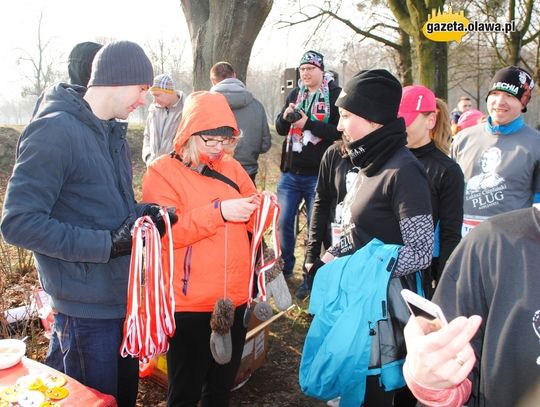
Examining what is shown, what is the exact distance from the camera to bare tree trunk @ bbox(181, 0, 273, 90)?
19.3ft

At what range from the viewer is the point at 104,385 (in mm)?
1939

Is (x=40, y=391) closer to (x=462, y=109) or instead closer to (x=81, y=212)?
(x=81, y=212)

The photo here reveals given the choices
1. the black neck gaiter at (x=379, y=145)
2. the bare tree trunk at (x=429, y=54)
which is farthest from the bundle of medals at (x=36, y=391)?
the bare tree trunk at (x=429, y=54)

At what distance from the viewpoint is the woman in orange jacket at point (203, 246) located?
212 centimetres

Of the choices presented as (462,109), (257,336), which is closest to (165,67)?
(462,109)

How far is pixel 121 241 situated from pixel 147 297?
29 cm

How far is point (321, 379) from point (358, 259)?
55 cm

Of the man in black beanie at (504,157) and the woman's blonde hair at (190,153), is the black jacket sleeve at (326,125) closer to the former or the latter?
the man in black beanie at (504,157)

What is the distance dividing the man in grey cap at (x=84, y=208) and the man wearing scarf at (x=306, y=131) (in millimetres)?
2584

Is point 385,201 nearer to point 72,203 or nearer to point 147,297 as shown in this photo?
point 147,297

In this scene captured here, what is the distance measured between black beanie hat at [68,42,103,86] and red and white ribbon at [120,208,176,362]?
819 mm

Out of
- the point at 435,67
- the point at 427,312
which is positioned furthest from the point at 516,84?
the point at 435,67

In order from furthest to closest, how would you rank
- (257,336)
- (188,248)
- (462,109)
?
(462,109)
(257,336)
(188,248)

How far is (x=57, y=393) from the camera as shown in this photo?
1.55m
